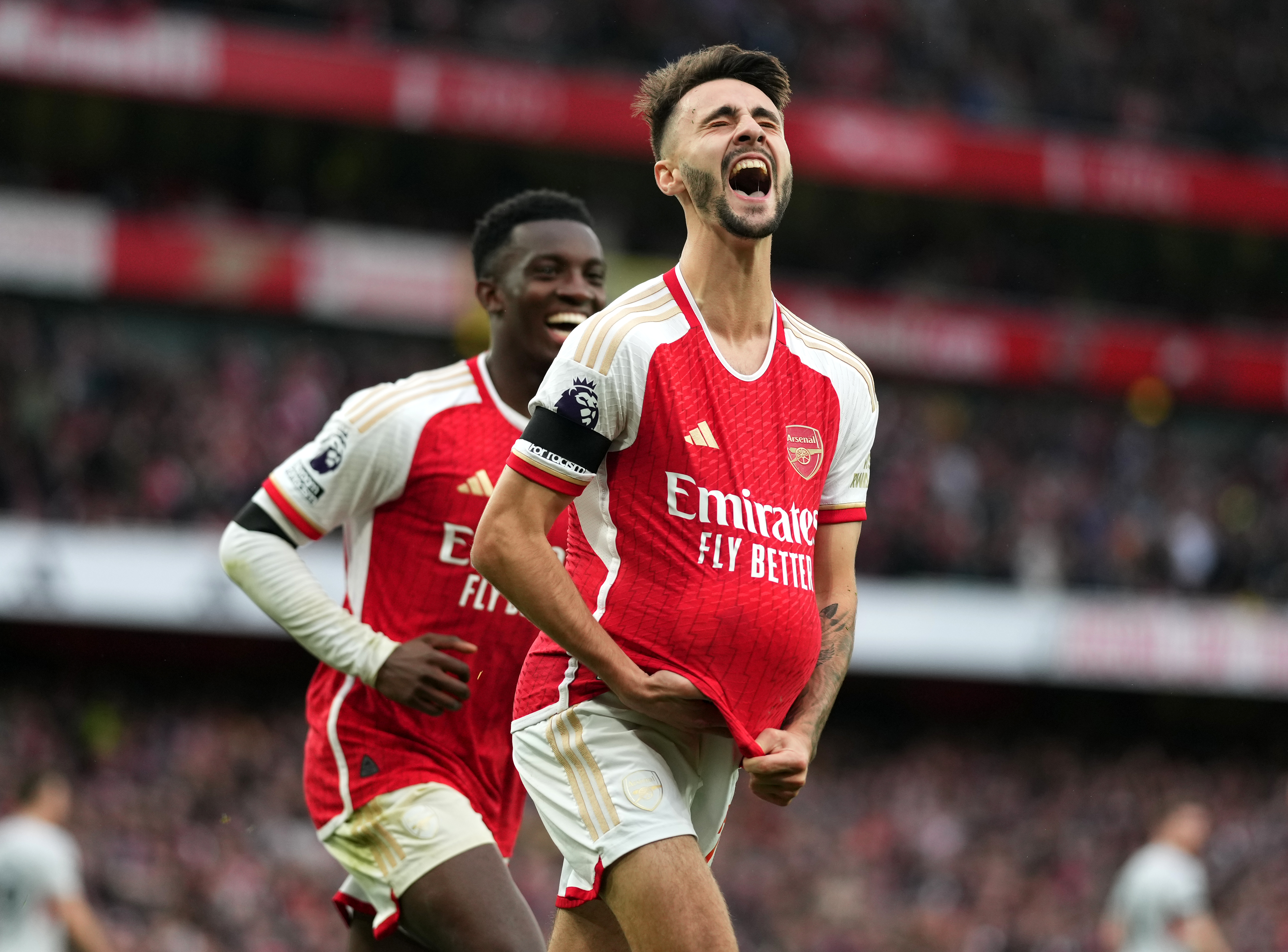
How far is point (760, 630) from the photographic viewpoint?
11.1ft

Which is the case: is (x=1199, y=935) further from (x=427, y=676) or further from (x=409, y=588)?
(x=427, y=676)

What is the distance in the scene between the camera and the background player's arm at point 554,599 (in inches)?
130

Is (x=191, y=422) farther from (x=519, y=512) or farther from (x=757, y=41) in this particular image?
(x=519, y=512)

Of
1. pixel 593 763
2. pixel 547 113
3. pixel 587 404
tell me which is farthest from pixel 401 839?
pixel 547 113

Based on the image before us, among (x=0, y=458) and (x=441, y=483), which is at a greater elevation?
(x=441, y=483)

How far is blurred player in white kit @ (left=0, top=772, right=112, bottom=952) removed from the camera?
27.7 feet

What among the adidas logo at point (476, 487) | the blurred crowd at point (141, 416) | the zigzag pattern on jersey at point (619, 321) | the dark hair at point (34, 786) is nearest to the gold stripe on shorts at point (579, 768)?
the zigzag pattern on jersey at point (619, 321)

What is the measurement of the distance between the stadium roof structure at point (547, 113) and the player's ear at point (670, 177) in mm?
19032

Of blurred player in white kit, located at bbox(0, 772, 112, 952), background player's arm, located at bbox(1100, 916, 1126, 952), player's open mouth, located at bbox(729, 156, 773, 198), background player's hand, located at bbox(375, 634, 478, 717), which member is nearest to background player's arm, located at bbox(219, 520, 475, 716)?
background player's hand, located at bbox(375, 634, 478, 717)

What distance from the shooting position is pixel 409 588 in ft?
15.0

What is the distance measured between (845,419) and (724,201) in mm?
567

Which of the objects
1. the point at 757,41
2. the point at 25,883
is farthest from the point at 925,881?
the point at 757,41

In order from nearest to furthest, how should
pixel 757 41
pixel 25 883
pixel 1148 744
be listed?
pixel 25 883 < pixel 1148 744 < pixel 757 41

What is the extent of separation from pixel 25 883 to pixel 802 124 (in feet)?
56.7
